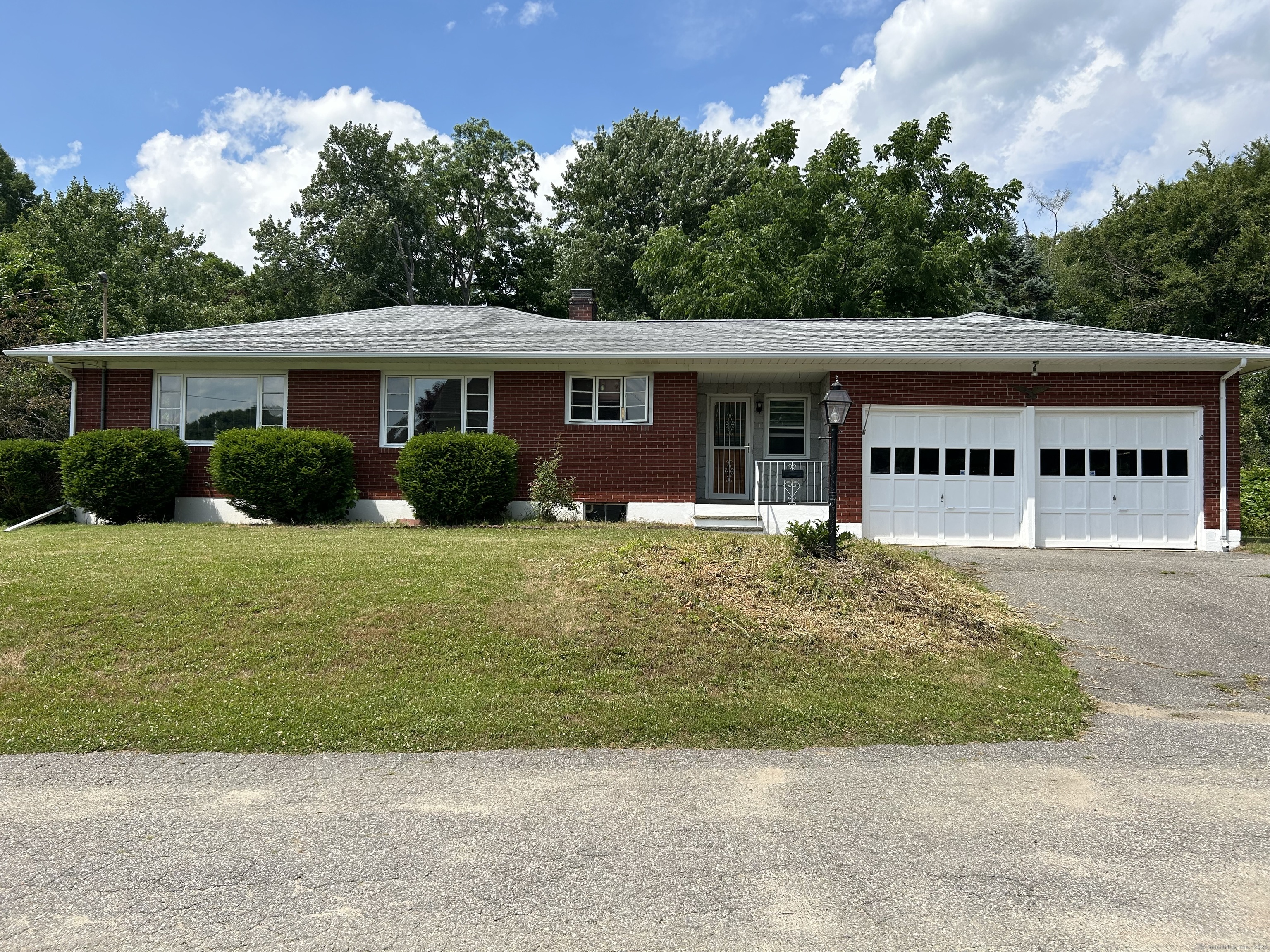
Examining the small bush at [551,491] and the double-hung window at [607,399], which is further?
the double-hung window at [607,399]

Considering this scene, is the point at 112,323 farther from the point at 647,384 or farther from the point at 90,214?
the point at 647,384

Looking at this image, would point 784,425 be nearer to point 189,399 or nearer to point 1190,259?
point 189,399

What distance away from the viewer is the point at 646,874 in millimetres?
3021

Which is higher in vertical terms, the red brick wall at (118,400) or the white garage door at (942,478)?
the red brick wall at (118,400)

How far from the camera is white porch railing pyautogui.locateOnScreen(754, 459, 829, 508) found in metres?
12.8

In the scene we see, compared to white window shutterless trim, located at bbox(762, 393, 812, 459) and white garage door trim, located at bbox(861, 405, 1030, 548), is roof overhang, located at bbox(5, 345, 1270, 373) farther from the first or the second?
white window shutterless trim, located at bbox(762, 393, 812, 459)

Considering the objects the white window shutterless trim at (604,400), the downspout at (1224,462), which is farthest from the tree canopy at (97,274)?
the downspout at (1224,462)

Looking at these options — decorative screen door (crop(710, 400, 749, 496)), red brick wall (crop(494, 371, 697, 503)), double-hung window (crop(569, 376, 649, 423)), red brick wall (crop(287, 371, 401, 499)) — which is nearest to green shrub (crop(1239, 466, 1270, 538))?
decorative screen door (crop(710, 400, 749, 496))

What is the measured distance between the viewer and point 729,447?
14.7 meters

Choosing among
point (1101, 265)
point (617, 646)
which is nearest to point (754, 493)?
point (617, 646)

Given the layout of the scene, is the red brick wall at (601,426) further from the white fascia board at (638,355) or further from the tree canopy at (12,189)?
the tree canopy at (12,189)

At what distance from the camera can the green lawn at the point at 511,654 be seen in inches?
185

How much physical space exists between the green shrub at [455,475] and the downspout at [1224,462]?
439 inches

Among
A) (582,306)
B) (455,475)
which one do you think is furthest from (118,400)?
(582,306)
